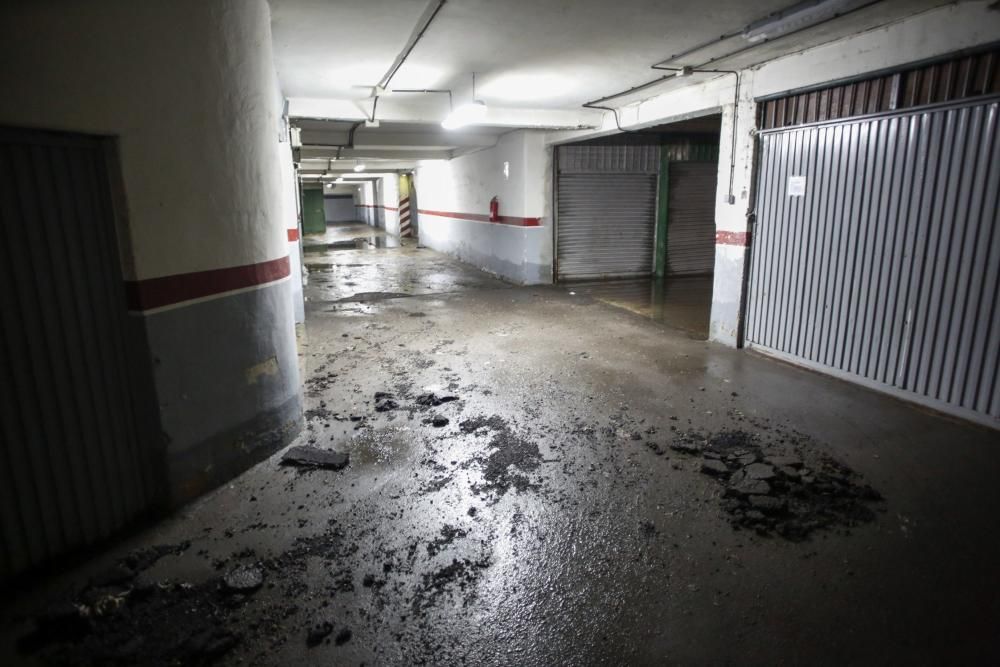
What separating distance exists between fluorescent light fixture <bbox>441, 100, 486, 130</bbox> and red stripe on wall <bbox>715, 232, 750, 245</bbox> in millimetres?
3213

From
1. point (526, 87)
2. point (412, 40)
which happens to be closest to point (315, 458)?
point (412, 40)

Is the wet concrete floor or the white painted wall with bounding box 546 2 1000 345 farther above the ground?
the white painted wall with bounding box 546 2 1000 345

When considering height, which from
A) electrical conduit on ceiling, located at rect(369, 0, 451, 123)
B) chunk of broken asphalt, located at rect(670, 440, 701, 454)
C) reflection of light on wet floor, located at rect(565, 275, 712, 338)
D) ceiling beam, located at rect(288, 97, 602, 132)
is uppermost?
electrical conduit on ceiling, located at rect(369, 0, 451, 123)

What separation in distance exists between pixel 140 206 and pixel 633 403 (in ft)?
12.1

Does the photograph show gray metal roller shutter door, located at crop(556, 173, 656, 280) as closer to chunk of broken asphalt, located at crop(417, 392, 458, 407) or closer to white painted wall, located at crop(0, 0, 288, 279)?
chunk of broken asphalt, located at crop(417, 392, 458, 407)

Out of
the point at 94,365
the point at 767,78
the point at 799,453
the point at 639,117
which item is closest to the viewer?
the point at 94,365

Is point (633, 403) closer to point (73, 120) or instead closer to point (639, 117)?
point (73, 120)

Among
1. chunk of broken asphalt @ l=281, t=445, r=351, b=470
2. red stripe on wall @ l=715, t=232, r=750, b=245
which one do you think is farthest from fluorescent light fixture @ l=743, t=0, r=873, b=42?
chunk of broken asphalt @ l=281, t=445, r=351, b=470

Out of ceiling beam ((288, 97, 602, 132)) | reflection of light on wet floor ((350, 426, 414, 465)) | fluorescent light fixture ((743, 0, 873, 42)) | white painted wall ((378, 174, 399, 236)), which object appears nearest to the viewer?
reflection of light on wet floor ((350, 426, 414, 465))

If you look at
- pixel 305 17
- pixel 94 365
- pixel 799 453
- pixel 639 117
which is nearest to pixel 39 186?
pixel 94 365

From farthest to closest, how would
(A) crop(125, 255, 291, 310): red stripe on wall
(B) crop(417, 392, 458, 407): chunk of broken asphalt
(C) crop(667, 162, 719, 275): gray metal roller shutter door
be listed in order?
(C) crop(667, 162, 719, 275): gray metal roller shutter door
(B) crop(417, 392, 458, 407): chunk of broken asphalt
(A) crop(125, 255, 291, 310): red stripe on wall

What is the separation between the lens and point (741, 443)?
12.8 feet

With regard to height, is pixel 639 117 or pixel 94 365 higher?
pixel 639 117

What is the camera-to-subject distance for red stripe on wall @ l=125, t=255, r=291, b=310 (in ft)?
9.21
